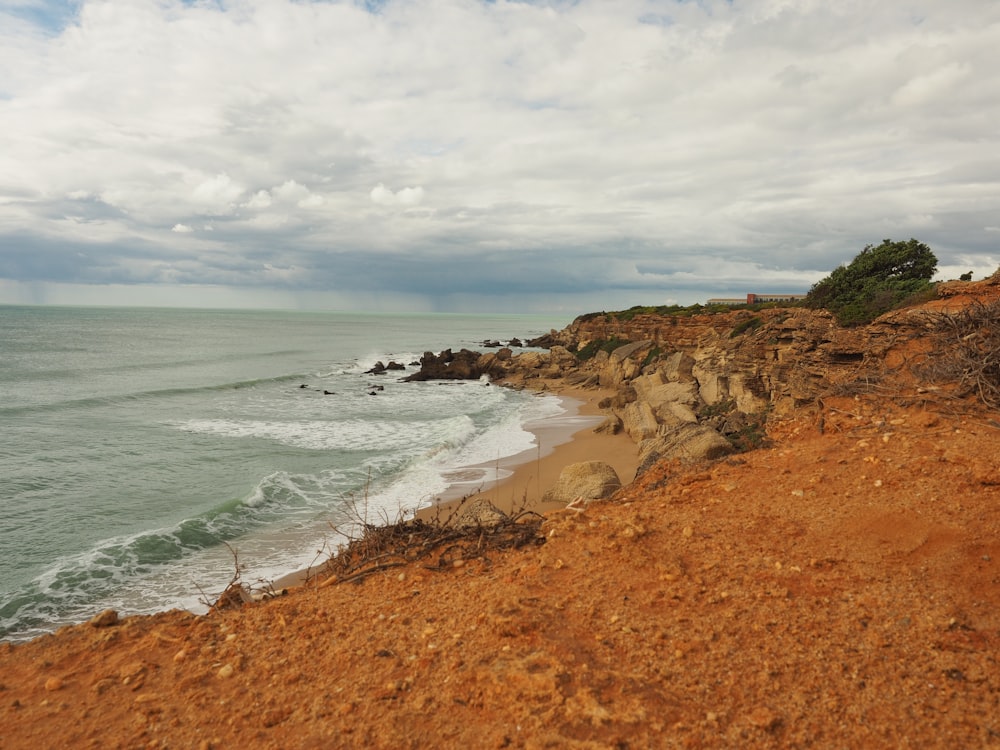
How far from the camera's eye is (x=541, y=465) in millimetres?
16141

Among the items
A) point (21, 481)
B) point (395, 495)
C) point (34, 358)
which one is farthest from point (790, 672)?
point (34, 358)

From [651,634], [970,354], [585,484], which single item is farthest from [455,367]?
[651,634]

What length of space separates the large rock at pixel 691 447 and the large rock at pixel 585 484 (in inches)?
35.3

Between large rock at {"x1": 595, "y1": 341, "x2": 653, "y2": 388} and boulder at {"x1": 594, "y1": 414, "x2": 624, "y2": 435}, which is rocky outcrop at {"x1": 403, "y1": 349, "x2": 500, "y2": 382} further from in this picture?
boulder at {"x1": 594, "y1": 414, "x2": 624, "y2": 435}

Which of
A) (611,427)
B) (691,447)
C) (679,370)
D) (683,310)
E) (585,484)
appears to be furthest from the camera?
(683,310)

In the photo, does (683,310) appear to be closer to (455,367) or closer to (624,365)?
(624,365)

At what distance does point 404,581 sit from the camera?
5.87 meters

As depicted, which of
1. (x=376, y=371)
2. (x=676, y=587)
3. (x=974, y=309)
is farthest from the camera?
(x=376, y=371)

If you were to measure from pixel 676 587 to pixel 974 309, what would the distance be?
7589 mm

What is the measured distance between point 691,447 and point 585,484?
7.48 feet

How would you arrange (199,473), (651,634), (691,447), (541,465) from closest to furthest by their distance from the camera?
(651,634) → (691,447) → (199,473) → (541,465)

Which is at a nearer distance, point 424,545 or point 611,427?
point 424,545

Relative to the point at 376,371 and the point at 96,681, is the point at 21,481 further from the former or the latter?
the point at 376,371

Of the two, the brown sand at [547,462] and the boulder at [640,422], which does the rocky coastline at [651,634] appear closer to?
the brown sand at [547,462]
